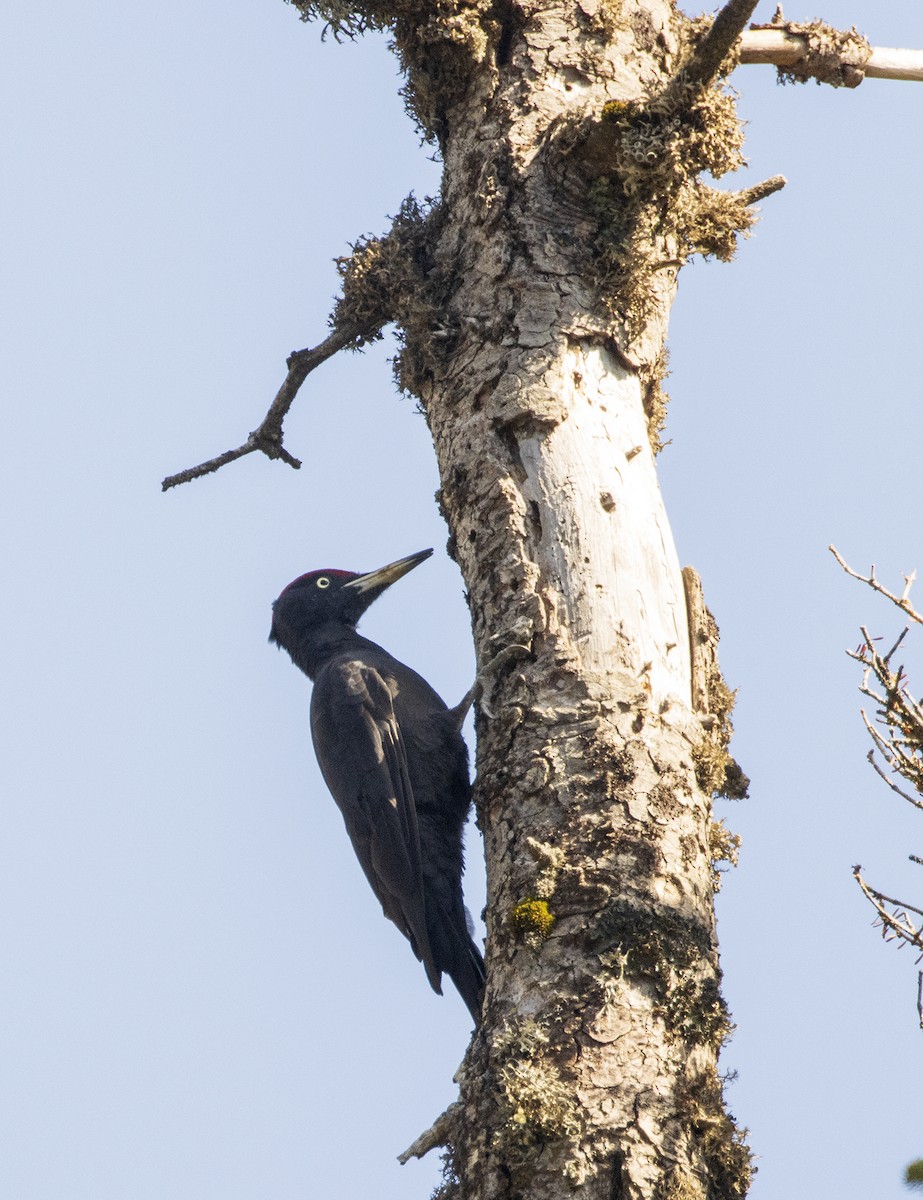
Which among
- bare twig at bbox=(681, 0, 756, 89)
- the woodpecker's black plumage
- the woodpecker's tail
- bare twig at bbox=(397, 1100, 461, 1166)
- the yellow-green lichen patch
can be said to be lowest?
bare twig at bbox=(397, 1100, 461, 1166)

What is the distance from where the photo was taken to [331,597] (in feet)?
21.3

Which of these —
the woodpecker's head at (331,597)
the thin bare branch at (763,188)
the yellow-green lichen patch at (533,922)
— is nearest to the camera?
the yellow-green lichen patch at (533,922)

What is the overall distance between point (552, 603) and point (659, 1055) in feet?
3.94

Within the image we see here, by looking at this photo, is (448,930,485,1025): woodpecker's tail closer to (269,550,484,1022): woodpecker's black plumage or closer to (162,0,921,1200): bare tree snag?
(269,550,484,1022): woodpecker's black plumage

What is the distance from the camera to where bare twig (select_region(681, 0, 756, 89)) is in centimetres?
369

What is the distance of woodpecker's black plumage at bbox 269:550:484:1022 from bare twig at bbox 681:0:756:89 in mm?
2610

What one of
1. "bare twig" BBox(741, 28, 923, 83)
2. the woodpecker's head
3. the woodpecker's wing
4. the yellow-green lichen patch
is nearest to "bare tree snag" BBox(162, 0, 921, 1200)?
the yellow-green lichen patch

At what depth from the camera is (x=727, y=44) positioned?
3.73 m

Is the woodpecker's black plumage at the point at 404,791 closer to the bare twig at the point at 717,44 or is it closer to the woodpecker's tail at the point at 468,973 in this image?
the woodpecker's tail at the point at 468,973

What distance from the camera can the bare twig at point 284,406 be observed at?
451 cm

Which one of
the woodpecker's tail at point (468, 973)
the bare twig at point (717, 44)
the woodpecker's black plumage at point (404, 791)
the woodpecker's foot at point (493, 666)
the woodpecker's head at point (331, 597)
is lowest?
the woodpecker's tail at point (468, 973)

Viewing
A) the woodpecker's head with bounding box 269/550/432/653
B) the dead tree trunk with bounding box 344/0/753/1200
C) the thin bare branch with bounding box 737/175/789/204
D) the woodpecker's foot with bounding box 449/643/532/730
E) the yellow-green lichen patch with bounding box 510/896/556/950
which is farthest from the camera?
the woodpecker's head with bounding box 269/550/432/653

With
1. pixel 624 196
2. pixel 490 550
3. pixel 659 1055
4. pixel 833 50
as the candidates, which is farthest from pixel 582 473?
pixel 833 50

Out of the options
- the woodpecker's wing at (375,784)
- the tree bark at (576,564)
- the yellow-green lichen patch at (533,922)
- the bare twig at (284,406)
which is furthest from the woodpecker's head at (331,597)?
the yellow-green lichen patch at (533,922)
